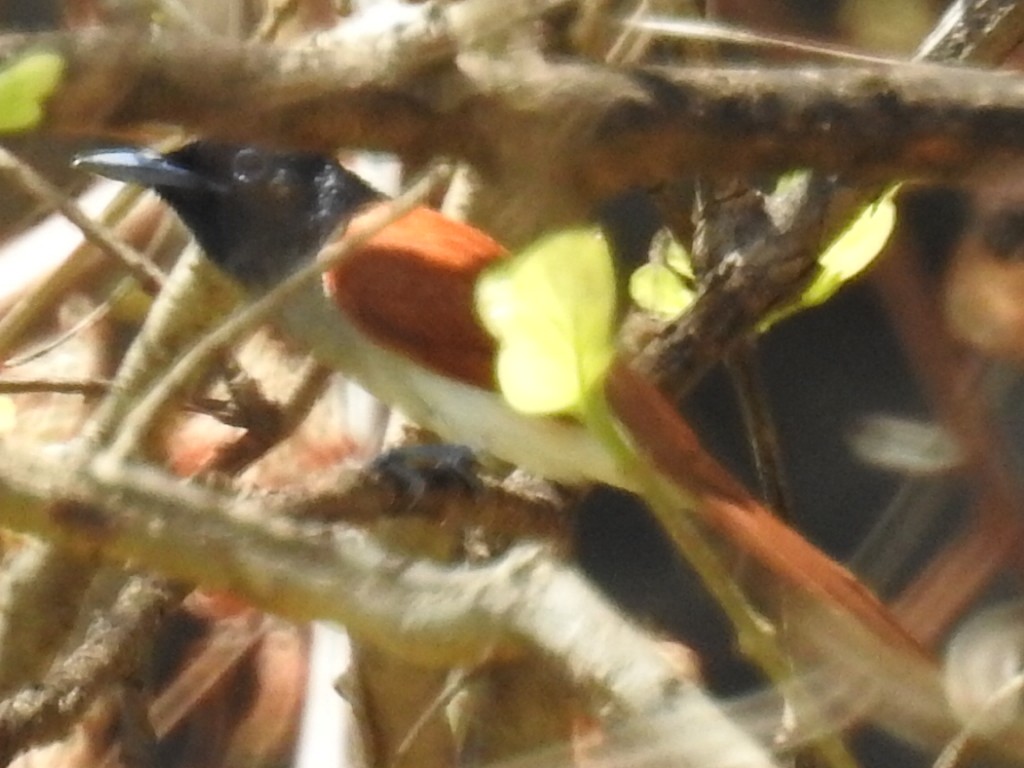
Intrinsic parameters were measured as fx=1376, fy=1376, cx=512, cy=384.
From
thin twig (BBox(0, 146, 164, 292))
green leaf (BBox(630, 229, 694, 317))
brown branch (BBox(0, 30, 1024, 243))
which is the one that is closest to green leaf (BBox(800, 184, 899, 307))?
green leaf (BBox(630, 229, 694, 317))

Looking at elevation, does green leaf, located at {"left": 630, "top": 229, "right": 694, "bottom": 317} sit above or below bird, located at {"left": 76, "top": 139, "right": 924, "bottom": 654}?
above

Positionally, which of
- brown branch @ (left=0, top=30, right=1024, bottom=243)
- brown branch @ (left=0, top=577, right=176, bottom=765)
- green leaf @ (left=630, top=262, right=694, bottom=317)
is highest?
brown branch @ (left=0, top=30, right=1024, bottom=243)

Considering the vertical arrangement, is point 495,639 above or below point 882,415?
above

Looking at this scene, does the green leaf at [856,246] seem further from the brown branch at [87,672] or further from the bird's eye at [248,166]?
the bird's eye at [248,166]

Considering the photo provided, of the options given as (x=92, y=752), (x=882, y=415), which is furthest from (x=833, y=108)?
(x=882, y=415)

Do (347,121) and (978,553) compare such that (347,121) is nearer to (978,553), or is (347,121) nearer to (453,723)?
(978,553)

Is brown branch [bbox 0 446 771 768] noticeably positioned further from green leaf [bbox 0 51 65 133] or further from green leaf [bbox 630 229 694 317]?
green leaf [bbox 630 229 694 317]

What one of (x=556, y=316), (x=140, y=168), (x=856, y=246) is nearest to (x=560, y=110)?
(x=556, y=316)
